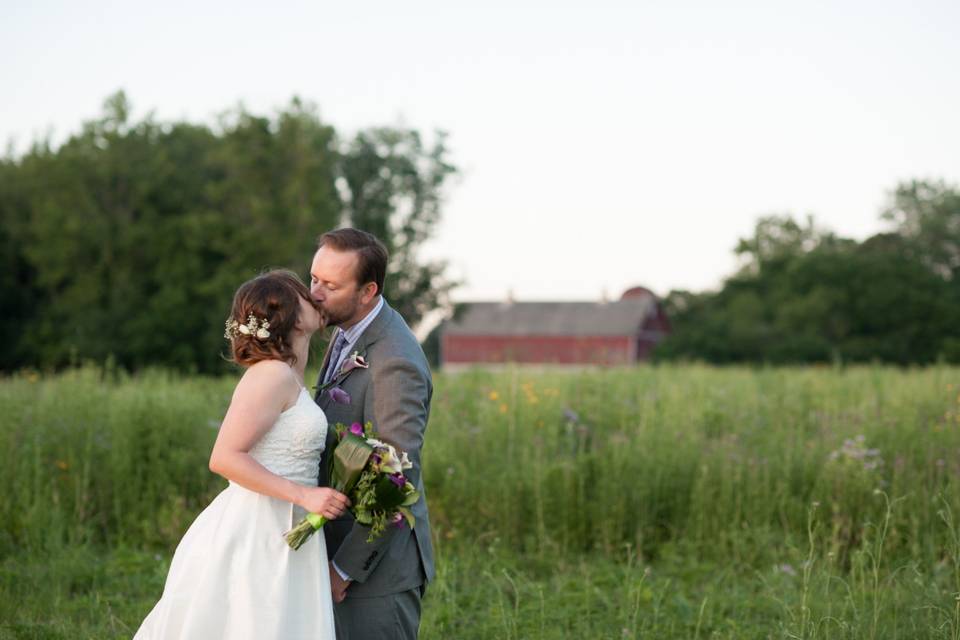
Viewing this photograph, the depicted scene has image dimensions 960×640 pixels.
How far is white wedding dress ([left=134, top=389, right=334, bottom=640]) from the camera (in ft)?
10.9

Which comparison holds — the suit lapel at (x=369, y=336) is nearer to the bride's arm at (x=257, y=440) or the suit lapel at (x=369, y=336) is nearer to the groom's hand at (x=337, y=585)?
the bride's arm at (x=257, y=440)

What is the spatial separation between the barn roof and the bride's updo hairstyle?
62.4 meters

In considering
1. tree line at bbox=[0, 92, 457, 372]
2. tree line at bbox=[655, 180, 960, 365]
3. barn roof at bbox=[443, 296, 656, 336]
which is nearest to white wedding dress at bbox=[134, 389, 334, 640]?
tree line at bbox=[0, 92, 457, 372]

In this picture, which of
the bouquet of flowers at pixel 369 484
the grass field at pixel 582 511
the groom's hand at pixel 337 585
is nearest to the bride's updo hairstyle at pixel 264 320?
the bouquet of flowers at pixel 369 484

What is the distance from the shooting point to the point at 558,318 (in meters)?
72.4

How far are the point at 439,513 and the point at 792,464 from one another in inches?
118

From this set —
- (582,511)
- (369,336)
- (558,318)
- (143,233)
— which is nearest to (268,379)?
(369,336)

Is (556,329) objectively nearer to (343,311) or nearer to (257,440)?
(343,311)

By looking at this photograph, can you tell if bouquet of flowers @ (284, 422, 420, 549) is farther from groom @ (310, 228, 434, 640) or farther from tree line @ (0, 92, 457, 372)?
tree line @ (0, 92, 457, 372)

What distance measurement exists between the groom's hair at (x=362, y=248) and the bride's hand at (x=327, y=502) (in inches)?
30.7

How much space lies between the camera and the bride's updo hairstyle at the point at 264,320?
3.39 metres

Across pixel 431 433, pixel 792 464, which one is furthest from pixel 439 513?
pixel 792 464

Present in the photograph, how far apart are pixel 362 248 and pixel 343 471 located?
2.69ft

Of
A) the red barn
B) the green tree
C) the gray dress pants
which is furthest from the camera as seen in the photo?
the red barn
